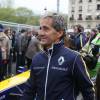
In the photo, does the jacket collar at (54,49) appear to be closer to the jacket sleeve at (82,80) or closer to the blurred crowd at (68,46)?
the jacket sleeve at (82,80)

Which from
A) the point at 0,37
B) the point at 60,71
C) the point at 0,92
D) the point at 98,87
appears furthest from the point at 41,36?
the point at 0,37

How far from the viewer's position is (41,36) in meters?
3.48

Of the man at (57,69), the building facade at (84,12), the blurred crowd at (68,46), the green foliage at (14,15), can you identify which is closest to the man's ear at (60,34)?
the man at (57,69)

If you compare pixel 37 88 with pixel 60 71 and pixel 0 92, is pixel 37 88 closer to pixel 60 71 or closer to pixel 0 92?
pixel 60 71

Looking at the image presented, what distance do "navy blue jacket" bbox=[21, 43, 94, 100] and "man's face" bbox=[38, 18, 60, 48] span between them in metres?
0.05

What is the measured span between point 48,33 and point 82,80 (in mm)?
508

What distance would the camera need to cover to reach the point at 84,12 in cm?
13938

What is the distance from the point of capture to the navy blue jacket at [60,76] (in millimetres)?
3455

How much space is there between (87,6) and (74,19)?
8056 millimetres

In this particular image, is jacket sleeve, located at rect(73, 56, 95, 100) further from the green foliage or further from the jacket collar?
the green foliage

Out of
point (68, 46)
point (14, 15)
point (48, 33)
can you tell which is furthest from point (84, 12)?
point (48, 33)

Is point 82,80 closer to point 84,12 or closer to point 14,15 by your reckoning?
point 14,15

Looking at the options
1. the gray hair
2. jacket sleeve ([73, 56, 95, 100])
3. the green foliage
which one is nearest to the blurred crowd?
jacket sleeve ([73, 56, 95, 100])

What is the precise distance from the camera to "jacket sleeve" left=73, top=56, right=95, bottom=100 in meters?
3.49
